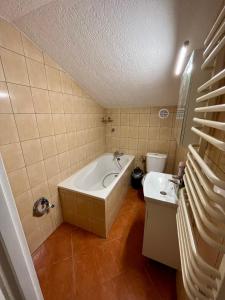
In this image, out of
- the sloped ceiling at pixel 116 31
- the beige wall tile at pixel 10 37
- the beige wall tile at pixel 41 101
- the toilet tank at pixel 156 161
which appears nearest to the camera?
the sloped ceiling at pixel 116 31

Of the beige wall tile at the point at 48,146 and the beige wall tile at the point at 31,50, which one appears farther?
the beige wall tile at the point at 48,146

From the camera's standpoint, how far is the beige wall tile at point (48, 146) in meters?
1.48

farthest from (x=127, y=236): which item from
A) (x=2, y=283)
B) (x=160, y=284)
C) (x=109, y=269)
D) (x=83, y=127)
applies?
(x=83, y=127)

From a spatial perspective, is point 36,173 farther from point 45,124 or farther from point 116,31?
point 116,31

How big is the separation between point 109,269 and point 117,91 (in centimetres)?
226

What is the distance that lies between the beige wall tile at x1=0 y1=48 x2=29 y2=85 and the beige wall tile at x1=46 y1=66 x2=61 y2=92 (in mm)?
269

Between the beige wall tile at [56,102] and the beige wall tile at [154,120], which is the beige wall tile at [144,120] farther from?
the beige wall tile at [56,102]

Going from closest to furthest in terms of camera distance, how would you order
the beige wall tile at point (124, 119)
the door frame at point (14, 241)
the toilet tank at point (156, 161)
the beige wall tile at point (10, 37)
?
1. the door frame at point (14, 241)
2. the beige wall tile at point (10, 37)
3. the toilet tank at point (156, 161)
4. the beige wall tile at point (124, 119)

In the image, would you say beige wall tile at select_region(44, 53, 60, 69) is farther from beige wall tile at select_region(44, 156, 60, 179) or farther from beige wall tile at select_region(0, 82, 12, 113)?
beige wall tile at select_region(44, 156, 60, 179)

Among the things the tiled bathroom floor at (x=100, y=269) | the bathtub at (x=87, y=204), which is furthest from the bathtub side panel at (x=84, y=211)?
the tiled bathroom floor at (x=100, y=269)

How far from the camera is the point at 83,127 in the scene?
7.14 feet

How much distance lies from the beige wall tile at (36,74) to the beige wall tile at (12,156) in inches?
25.6

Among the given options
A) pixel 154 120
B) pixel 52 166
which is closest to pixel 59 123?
pixel 52 166

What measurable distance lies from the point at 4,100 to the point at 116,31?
43.1 inches
